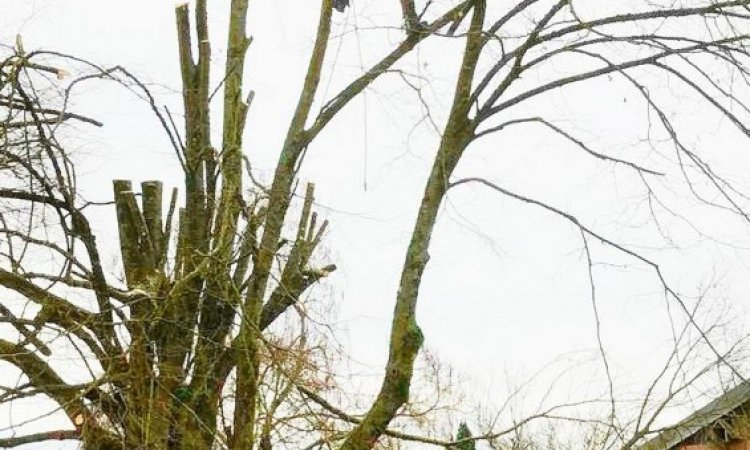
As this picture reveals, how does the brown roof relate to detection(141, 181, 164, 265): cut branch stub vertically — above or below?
below

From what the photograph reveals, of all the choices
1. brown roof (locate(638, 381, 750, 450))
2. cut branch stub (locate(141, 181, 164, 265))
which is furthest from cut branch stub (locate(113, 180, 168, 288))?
brown roof (locate(638, 381, 750, 450))

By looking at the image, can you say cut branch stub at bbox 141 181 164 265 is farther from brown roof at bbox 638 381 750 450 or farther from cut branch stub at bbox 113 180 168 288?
Answer: brown roof at bbox 638 381 750 450

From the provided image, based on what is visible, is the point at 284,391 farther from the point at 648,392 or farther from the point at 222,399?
the point at 648,392

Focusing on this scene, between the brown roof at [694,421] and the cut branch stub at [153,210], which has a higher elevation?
the cut branch stub at [153,210]

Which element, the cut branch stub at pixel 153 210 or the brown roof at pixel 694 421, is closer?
the brown roof at pixel 694 421

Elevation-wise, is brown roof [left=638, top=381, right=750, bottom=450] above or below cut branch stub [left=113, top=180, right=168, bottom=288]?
below

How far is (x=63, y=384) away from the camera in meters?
4.92

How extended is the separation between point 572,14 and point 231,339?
2.43 metres

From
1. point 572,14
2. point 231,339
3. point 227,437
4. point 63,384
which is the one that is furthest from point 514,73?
point 63,384

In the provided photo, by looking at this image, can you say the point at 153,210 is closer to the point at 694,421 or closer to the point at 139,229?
the point at 139,229

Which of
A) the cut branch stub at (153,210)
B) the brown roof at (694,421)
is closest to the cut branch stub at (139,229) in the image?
the cut branch stub at (153,210)

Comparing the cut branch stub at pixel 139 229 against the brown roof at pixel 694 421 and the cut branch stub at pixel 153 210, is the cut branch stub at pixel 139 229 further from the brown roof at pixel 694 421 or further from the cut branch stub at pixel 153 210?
the brown roof at pixel 694 421

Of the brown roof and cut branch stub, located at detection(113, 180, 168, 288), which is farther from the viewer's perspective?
cut branch stub, located at detection(113, 180, 168, 288)

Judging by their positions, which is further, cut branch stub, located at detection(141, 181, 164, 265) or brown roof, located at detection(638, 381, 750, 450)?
cut branch stub, located at detection(141, 181, 164, 265)
